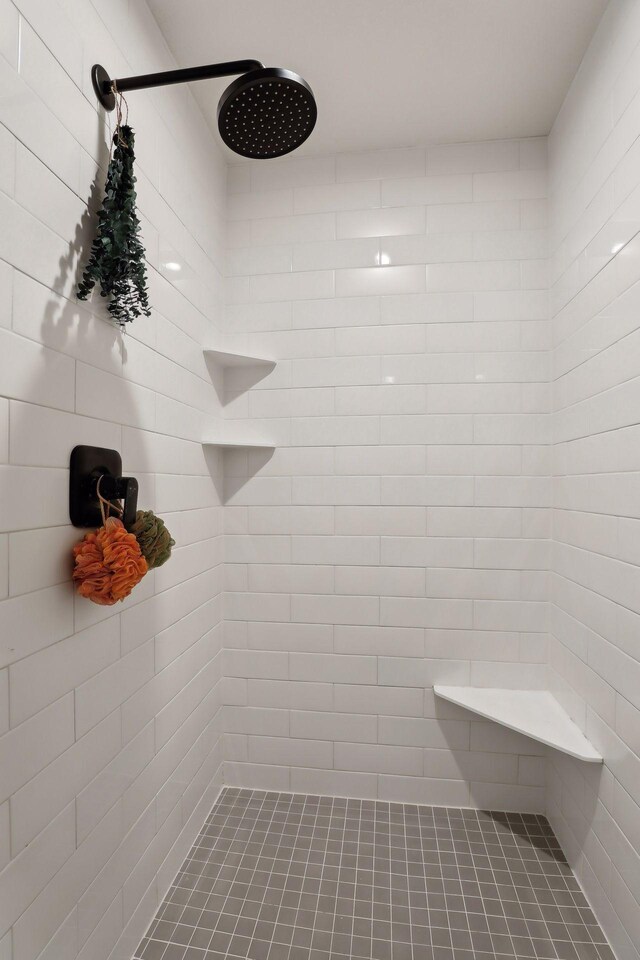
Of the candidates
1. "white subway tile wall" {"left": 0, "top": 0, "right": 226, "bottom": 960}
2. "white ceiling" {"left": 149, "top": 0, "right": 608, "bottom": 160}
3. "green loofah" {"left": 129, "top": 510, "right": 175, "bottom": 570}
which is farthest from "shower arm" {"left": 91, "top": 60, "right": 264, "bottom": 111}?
"green loofah" {"left": 129, "top": 510, "right": 175, "bottom": 570}

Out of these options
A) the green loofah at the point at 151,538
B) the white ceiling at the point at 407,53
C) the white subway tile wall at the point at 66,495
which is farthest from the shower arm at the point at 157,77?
the green loofah at the point at 151,538

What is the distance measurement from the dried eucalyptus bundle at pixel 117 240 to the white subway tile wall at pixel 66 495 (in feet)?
0.15

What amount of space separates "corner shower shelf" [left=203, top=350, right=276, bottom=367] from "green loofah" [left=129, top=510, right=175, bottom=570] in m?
0.79

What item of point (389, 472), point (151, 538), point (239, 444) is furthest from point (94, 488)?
point (389, 472)

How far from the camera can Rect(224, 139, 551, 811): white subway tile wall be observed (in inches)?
68.8

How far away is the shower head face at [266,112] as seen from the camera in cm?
89

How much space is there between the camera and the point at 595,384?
4.51ft

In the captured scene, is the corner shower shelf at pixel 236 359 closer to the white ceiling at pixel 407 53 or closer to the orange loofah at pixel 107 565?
the white ceiling at pixel 407 53

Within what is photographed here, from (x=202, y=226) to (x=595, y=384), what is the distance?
4.13 ft

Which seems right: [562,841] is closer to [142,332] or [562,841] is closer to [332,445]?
[332,445]

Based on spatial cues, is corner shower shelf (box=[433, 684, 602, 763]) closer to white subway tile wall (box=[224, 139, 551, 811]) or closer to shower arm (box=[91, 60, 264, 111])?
white subway tile wall (box=[224, 139, 551, 811])

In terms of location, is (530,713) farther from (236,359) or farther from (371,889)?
(236,359)

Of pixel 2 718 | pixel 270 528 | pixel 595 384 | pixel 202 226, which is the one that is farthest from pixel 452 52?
pixel 2 718

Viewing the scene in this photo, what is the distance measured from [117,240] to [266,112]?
37cm
